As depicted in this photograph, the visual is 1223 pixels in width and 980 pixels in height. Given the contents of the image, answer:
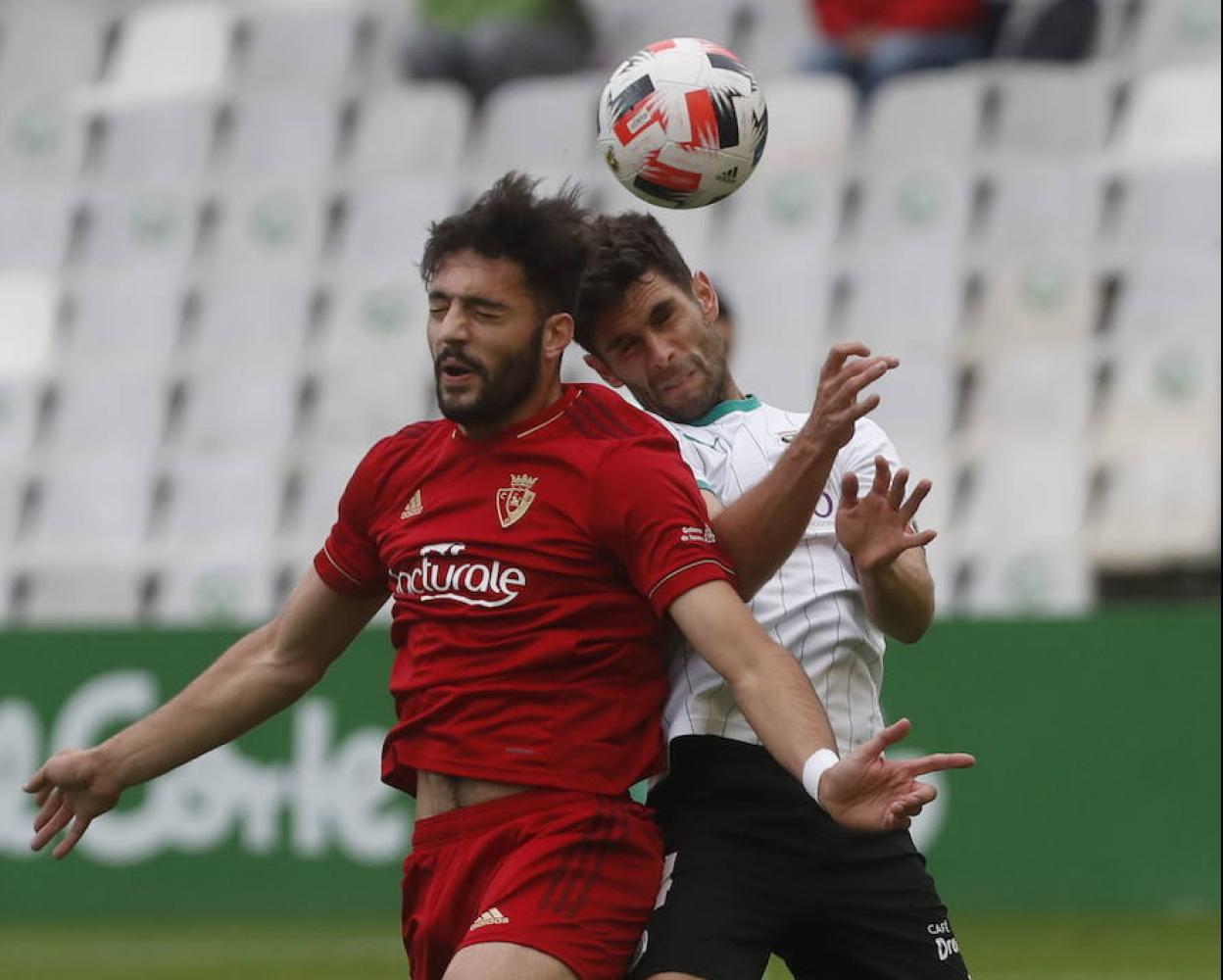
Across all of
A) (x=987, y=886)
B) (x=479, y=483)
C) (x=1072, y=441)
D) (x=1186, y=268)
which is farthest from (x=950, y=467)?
(x=479, y=483)

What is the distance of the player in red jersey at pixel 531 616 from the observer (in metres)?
4.71

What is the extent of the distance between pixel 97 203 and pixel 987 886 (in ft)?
24.2

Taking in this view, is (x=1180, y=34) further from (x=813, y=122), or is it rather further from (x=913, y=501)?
(x=913, y=501)

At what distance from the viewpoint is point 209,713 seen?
17.5 ft

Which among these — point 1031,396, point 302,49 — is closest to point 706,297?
point 1031,396

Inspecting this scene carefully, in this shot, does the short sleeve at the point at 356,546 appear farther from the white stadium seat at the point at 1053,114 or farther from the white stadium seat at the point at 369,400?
the white stadium seat at the point at 1053,114

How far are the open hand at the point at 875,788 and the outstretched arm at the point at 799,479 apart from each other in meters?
0.62

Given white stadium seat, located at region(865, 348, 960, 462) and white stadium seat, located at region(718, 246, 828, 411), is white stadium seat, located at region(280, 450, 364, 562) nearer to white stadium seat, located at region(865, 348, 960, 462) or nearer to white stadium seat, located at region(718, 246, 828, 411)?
white stadium seat, located at region(718, 246, 828, 411)

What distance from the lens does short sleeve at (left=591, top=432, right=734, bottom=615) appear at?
185 inches

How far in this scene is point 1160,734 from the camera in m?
10.6

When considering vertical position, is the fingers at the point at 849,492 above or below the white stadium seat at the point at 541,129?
below

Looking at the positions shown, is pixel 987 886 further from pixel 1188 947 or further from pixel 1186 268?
Result: pixel 1186 268

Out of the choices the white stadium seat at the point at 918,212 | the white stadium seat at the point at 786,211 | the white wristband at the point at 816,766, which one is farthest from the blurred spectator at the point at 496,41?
the white wristband at the point at 816,766

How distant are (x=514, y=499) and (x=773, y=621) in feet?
2.05
